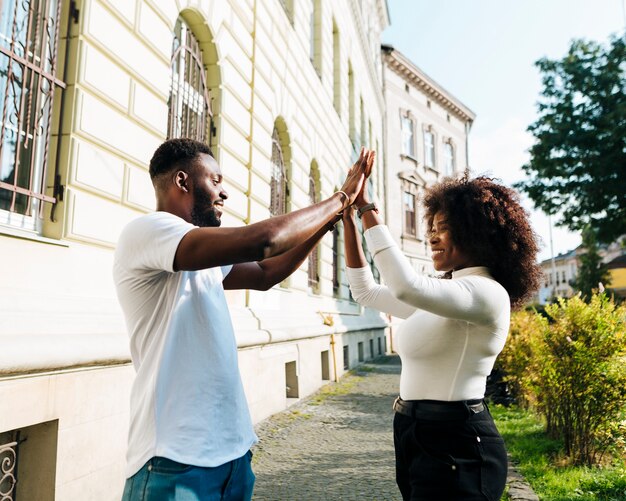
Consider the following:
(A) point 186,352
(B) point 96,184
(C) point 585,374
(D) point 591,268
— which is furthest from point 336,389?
(D) point 591,268

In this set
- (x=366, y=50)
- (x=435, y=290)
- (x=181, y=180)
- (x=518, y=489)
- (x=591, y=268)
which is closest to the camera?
(x=435, y=290)

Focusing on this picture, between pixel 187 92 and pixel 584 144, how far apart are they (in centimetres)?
2165

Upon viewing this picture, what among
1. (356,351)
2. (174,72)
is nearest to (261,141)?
(174,72)

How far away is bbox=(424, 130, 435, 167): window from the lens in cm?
3109

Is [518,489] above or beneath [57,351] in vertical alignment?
beneath

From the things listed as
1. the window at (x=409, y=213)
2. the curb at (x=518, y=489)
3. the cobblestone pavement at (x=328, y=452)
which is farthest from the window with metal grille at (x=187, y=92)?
the window at (x=409, y=213)

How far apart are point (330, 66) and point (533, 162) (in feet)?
46.5

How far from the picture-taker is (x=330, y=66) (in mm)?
14508

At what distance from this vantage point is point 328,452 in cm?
586

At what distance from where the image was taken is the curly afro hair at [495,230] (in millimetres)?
2293

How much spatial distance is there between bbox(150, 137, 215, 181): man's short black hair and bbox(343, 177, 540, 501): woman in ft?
2.54

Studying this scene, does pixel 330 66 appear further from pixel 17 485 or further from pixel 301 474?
pixel 17 485

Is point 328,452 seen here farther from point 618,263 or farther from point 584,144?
point 618,263

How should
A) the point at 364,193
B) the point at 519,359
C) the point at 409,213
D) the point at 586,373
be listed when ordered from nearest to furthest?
the point at 364,193 → the point at 586,373 → the point at 519,359 → the point at 409,213
